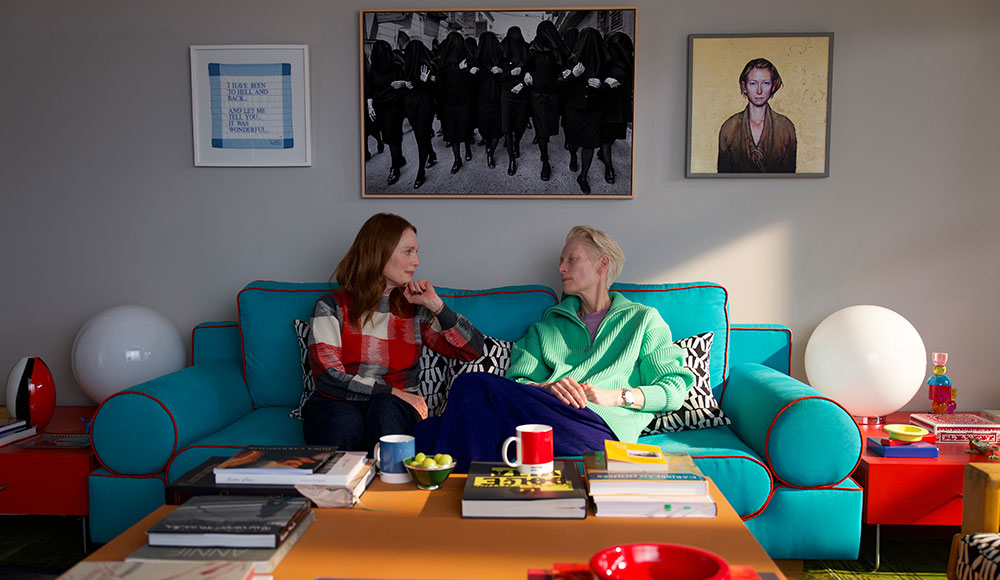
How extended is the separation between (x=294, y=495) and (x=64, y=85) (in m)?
2.43

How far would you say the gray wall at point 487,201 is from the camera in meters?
2.85

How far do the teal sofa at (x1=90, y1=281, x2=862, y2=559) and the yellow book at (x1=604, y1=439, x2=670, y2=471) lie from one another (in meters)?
0.58

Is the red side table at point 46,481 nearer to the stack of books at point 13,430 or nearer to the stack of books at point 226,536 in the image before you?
the stack of books at point 13,430

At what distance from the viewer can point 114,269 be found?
10.0ft

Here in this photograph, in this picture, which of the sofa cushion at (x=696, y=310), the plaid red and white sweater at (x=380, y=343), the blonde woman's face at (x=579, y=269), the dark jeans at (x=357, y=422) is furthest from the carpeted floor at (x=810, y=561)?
the blonde woman's face at (x=579, y=269)

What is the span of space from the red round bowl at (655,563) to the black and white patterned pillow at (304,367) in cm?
161

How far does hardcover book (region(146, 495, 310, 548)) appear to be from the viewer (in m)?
1.26

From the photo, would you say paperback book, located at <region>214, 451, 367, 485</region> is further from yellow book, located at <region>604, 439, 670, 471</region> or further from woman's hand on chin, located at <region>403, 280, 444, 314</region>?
woman's hand on chin, located at <region>403, 280, 444, 314</region>

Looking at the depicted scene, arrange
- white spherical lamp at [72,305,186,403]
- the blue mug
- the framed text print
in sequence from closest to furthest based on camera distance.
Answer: the blue mug, white spherical lamp at [72,305,186,403], the framed text print

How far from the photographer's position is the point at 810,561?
235 centimetres

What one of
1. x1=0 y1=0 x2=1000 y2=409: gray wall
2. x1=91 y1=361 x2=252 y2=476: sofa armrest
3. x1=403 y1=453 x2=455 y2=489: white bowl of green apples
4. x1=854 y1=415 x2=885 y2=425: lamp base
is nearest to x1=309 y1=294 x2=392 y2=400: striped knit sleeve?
x1=91 y1=361 x2=252 y2=476: sofa armrest

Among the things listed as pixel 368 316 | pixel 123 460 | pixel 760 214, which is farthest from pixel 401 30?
pixel 123 460

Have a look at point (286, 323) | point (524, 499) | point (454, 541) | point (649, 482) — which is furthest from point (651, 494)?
point (286, 323)

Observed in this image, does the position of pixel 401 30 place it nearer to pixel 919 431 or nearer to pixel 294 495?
pixel 294 495
